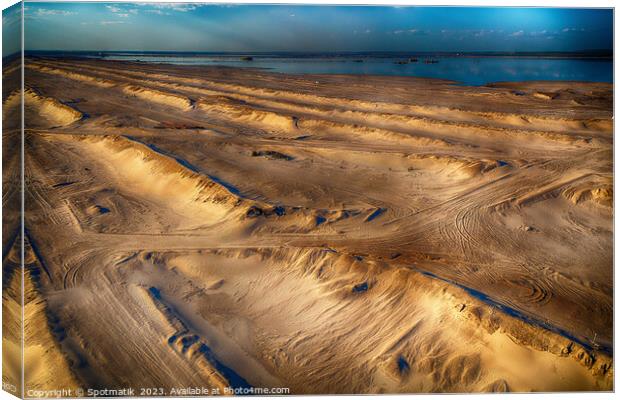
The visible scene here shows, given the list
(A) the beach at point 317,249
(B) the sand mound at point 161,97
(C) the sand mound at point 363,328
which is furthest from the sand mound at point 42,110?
(B) the sand mound at point 161,97

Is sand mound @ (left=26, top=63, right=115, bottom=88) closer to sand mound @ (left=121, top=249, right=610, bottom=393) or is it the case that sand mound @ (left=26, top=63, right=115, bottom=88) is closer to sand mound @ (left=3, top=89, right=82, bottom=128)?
sand mound @ (left=3, top=89, right=82, bottom=128)

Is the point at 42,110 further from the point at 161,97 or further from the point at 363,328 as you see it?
the point at 363,328

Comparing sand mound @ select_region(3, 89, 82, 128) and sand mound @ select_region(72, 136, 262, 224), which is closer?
sand mound @ select_region(3, 89, 82, 128)

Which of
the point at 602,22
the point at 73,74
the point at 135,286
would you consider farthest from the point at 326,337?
the point at 73,74

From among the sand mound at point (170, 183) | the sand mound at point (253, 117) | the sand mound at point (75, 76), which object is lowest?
the sand mound at point (170, 183)

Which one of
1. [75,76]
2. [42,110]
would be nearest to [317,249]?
[42,110]

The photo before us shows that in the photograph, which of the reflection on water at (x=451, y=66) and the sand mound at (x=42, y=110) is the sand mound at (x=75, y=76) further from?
the reflection on water at (x=451, y=66)

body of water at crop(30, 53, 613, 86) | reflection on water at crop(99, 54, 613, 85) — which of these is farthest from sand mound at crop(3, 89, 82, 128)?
reflection on water at crop(99, 54, 613, 85)
